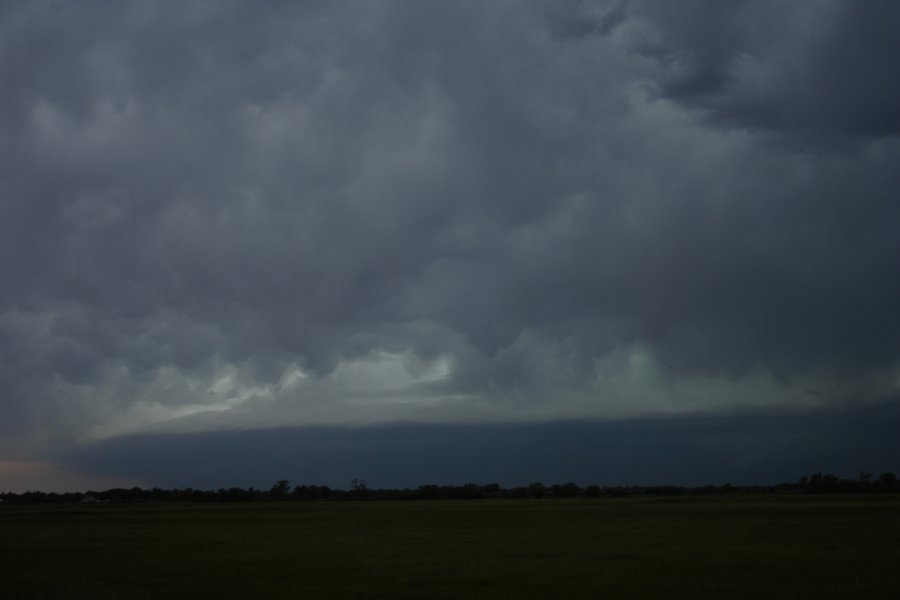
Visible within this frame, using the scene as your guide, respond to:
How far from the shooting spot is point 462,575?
104 ft

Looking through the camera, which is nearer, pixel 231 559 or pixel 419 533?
pixel 231 559

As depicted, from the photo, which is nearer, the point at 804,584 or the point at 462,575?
the point at 804,584

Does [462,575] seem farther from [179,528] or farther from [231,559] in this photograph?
[179,528]

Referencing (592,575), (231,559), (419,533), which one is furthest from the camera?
(419,533)

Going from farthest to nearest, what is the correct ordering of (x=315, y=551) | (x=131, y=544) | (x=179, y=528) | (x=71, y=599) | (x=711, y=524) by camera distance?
(x=179, y=528), (x=711, y=524), (x=131, y=544), (x=315, y=551), (x=71, y=599)

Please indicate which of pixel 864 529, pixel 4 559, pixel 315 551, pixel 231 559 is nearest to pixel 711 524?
pixel 864 529

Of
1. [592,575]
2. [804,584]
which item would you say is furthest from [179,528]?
[804,584]

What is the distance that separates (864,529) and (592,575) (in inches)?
1164

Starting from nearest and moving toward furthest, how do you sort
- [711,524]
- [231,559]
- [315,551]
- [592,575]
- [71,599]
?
[71,599] → [592,575] → [231,559] → [315,551] → [711,524]

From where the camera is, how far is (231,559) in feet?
129

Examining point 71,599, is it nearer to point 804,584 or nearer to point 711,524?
point 804,584

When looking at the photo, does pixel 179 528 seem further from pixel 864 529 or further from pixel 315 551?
pixel 864 529

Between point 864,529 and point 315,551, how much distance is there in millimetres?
33567

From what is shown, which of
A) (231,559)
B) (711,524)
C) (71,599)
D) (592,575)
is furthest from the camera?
(711,524)
